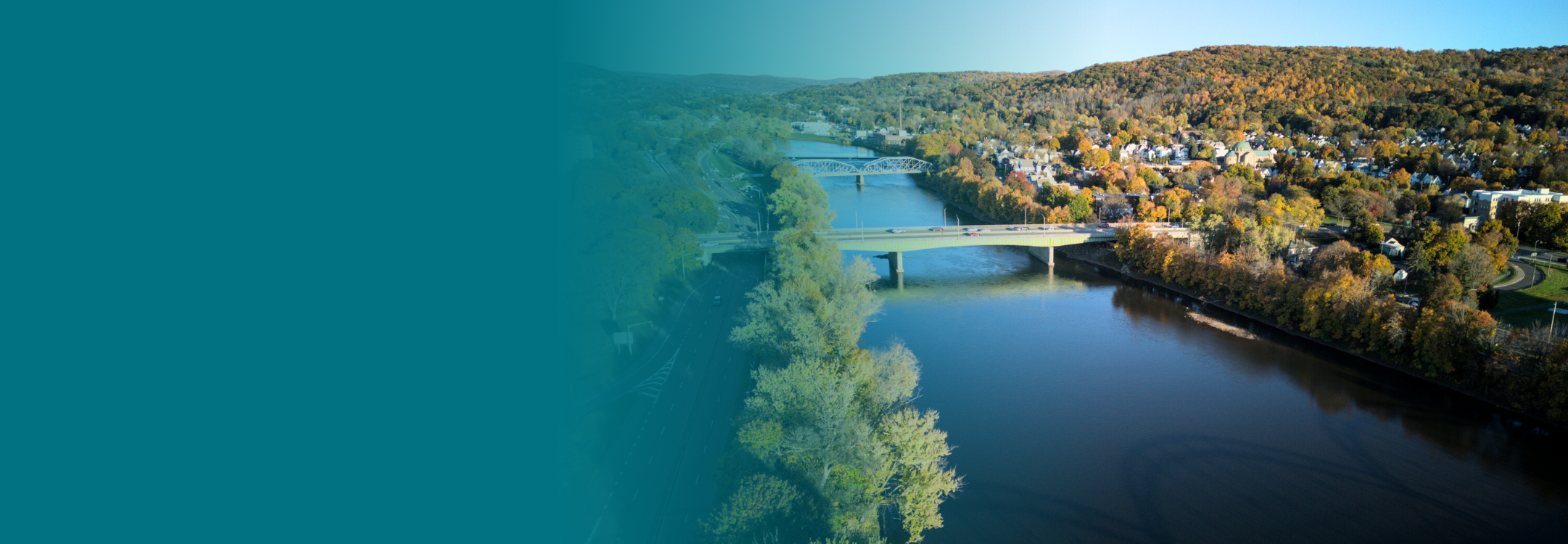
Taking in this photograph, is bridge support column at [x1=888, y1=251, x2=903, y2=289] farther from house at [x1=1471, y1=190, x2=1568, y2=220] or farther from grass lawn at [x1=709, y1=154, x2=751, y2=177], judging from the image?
house at [x1=1471, y1=190, x2=1568, y2=220]

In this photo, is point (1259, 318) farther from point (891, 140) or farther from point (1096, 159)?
point (891, 140)

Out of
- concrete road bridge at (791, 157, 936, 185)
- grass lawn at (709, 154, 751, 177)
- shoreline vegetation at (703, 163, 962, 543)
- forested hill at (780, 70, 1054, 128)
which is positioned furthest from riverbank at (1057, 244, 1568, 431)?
forested hill at (780, 70, 1054, 128)

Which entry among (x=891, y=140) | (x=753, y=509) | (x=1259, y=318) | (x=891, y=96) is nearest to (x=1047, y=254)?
(x=1259, y=318)

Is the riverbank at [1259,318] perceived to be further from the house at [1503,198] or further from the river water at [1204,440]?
the house at [1503,198]

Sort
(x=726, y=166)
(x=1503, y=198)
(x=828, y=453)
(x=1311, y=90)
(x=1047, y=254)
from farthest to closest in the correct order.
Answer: (x=1311, y=90) → (x=726, y=166) → (x=1503, y=198) → (x=1047, y=254) → (x=828, y=453)

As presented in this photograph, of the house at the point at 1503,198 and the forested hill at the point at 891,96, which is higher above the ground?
the forested hill at the point at 891,96

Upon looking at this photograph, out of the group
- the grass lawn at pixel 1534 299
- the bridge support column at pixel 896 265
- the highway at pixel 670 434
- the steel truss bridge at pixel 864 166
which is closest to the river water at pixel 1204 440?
the highway at pixel 670 434
